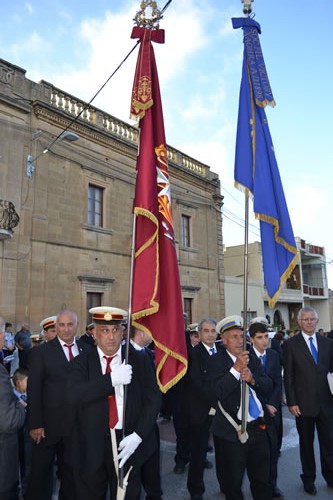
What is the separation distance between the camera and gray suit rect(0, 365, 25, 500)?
3.15 m

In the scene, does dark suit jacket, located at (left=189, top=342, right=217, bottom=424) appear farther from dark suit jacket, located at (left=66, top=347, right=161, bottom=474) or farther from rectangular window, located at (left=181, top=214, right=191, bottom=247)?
rectangular window, located at (left=181, top=214, right=191, bottom=247)

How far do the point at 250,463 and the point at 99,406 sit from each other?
1465 millimetres

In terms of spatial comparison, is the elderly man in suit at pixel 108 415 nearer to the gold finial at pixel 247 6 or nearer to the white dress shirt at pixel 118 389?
the white dress shirt at pixel 118 389

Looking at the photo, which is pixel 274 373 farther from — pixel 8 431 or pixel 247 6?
pixel 247 6

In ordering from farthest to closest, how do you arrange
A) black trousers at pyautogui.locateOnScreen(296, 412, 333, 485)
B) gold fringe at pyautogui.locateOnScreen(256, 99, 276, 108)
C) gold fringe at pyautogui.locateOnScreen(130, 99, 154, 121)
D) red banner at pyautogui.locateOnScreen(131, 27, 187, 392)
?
black trousers at pyautogui.locateOnScreen(296, 412, 333, 485) → gold fringe at pyautogui.locateOnScreen(256, 99, 276, 108) → gold fringe at pyautogui.locateOnScreen(130, 99, 154, 121) → red banner at pyautogui.locateOnScreen(131, 27, 187, 392)

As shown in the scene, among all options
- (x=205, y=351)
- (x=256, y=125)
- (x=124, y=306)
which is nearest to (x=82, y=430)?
(x=205, y=351)

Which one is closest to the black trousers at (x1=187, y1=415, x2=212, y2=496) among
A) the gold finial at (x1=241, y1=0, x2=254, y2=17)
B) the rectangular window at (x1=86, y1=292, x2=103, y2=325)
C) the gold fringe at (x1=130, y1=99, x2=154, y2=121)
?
the gold fringe at (x1=130, y1=99, x2=154, y2=121)

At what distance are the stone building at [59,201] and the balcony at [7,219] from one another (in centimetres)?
3

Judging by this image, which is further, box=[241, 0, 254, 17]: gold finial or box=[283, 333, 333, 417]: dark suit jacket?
box=[283, 333, 333, 417]: dark suit jacket

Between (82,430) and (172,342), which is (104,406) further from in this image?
(172,342)

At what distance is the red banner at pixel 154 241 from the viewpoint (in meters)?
3.34

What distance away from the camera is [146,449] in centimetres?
311

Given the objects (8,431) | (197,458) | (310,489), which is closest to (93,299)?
(197,458)

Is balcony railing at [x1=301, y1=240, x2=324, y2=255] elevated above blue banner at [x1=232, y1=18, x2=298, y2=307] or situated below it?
above
